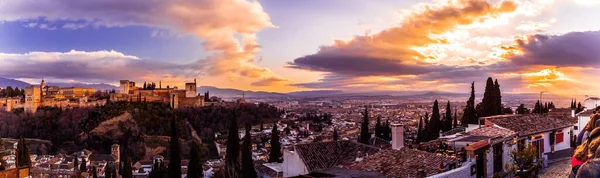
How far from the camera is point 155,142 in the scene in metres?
51.2

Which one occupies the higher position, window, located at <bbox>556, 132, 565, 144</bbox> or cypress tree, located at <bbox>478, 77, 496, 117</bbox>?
cypress tree, located at <bbox>478, 77, 496, 117</bbox>

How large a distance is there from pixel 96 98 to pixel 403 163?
6283cm

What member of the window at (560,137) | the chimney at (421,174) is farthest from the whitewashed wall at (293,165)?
the window at (560,137)

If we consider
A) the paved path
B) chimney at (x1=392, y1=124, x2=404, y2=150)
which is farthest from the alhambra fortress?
the paved path

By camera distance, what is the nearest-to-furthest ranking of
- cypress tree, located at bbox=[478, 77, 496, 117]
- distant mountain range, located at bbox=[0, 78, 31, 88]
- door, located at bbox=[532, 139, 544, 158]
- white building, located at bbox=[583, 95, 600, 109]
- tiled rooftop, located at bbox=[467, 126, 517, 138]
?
tiled rooftop, located at bbox=[467, 126, 517, 138] → door, located at bbox=[532, 139, 544, 158] → white building, located at bbox=[583, 95, 600, 109] → cypress tree, located at bbox=[478, 77, 496, 117] → distant mountain range, located at bbox=[0, 78, 31, 88]

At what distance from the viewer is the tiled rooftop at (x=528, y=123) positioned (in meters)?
11.7

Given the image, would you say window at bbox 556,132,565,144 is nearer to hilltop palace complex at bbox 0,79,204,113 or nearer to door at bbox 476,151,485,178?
door at bbox 476,151,485,178

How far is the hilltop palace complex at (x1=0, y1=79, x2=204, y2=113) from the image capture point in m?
60.3

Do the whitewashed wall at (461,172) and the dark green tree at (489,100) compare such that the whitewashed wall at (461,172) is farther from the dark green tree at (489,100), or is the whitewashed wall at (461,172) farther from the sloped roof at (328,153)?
the dark green tree at (489,100)

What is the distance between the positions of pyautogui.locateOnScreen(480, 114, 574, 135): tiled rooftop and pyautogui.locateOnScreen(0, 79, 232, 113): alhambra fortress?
52.9 m

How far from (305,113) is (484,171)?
4260cm

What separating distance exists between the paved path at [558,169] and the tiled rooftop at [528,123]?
891 mm

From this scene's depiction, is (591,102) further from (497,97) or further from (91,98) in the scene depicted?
(91,98)

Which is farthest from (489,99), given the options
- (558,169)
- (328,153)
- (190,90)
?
(190,90)
